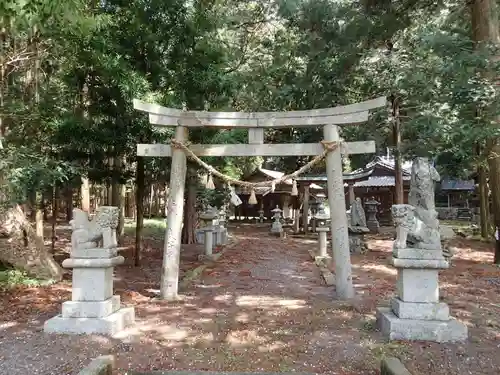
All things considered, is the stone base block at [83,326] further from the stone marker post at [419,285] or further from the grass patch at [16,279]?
the stone marker post at [419,285]

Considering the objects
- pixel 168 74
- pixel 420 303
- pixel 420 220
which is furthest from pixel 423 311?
pixel 168 74

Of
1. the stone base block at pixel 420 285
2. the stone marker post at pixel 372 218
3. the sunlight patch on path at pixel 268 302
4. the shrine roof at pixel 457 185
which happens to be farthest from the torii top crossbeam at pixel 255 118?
the shrine roof at pixel 457 185

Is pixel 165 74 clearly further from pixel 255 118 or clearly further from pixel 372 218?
pixel 372 218

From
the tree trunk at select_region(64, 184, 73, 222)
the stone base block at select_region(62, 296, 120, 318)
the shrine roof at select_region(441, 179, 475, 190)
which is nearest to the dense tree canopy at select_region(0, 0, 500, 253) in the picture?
the tree trunk at select_region(64, 184, 73, 222)

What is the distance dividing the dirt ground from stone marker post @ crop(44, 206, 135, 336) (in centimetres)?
19

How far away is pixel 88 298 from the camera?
5547 mm

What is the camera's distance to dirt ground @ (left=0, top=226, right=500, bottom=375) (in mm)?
4656

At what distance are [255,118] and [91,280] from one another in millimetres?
3991

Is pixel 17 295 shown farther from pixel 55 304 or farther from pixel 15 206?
pixel 15 206

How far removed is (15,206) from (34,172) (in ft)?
3.95

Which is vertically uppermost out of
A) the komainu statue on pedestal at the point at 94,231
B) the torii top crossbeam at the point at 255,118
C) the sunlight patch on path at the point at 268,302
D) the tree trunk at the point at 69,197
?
the torii top crossbeam at the point at 255,118

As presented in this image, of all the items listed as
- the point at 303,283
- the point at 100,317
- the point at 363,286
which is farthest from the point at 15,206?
the point at 363,286

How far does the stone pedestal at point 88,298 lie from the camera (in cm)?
A: 544

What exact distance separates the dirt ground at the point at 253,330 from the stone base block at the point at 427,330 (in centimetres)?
13
